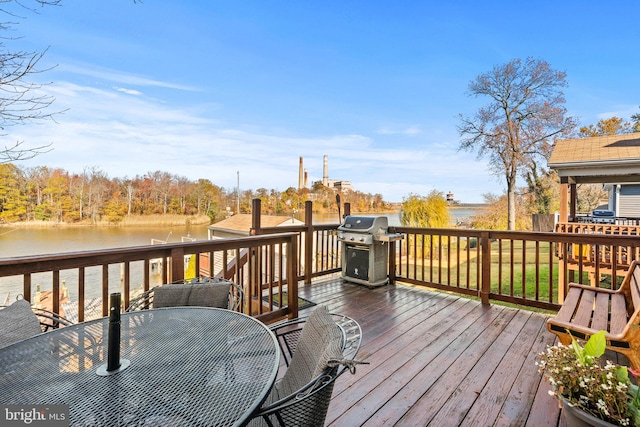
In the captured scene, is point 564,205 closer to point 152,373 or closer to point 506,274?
point 506,274

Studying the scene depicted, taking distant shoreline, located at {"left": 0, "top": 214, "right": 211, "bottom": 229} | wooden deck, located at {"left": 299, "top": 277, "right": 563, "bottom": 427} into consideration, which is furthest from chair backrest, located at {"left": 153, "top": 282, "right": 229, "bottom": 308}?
distant shoreline, located at {"left": 0, "top": 214, "right": 211, "bottom": 229}

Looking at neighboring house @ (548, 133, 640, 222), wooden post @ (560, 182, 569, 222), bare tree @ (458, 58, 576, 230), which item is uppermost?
bare tree @ (458, 58, 576, 230)

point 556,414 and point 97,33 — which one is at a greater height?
point 97,33

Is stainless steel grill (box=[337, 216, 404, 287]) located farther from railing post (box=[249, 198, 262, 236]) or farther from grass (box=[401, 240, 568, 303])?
railing post (box=[249, 198, 262, 236])

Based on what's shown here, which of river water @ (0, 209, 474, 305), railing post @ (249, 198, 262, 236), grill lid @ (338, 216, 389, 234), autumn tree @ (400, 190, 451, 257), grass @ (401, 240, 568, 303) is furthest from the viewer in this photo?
autumn tree @ (400, 190, 451, 257)

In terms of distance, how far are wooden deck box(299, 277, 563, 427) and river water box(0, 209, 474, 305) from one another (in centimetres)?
337

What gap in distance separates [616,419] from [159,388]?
1836 mm

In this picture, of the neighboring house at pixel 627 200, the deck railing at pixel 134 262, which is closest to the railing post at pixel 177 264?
the deck railing at pixel 134 262

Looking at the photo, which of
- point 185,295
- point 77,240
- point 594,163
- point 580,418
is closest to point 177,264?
point 185,295

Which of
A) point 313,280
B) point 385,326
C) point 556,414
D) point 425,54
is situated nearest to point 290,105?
point 425,54

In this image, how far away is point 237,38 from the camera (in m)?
8.39

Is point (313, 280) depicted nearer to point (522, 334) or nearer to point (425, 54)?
point (522, 334)

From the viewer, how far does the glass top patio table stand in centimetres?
91

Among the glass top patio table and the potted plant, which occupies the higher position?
the glass top patio table
